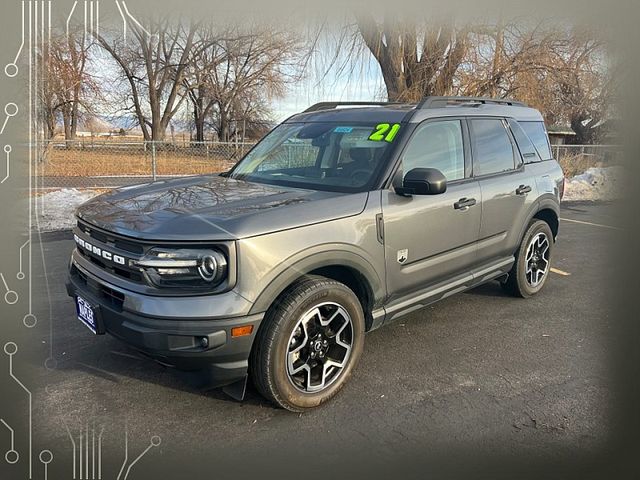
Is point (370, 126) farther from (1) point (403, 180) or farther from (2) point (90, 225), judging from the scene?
(2) point (90, 225)

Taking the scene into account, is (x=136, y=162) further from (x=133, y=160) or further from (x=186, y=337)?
(x=186, y=337)

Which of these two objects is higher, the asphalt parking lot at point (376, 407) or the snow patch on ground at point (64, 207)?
the snow patch on ground at point (64, 207)

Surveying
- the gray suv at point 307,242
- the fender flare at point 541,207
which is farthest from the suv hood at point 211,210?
the fender flare at point 541,207

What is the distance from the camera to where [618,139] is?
3.00 metres

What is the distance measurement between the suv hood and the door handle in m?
0.98

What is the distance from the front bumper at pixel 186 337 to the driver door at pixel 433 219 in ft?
3.89

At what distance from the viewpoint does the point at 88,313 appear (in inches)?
117

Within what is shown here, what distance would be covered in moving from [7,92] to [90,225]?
107 cm

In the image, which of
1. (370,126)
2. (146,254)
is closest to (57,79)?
(146,254)

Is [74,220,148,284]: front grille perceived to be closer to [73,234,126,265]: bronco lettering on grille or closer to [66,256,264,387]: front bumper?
[73,234,126,265]: bronco lettering on grille

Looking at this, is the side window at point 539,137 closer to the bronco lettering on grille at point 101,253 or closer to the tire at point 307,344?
the tire at point 307,344

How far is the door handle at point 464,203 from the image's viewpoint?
3.80 m

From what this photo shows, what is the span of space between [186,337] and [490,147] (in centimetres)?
326

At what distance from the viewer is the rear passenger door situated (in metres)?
4.20
